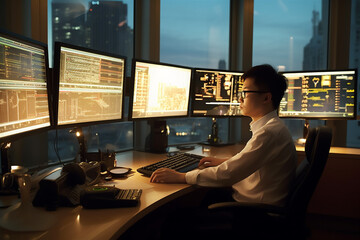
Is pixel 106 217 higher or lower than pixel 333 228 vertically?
higher

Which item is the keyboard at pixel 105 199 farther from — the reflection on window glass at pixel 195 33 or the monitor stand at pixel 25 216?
the reflection on window glass at pixel 195 33

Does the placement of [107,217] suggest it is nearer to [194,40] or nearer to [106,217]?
[106,217]

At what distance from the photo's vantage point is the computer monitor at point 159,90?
2072mm

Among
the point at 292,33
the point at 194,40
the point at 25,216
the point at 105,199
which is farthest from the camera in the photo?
the point at 292,33

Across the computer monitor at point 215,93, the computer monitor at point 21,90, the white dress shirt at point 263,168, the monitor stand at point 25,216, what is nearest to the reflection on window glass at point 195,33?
the computer monitor at point 215,93

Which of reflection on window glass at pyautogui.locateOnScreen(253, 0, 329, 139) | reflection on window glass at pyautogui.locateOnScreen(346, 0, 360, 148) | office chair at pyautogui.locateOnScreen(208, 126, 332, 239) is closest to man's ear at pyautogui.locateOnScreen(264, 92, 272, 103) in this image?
office chair at pyautogui.locateOnScreen(208, 126, 332, 239)

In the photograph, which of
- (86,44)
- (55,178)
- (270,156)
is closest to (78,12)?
(86,44)

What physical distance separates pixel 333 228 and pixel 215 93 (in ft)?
5.22

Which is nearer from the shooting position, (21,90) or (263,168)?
(21,90)

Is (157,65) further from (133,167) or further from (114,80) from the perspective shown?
(133,167)

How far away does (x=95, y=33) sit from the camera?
Answer: 7.86 ft

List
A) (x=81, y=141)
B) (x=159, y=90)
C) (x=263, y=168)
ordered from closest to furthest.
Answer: (x=263, y=168) < (x=81, y=141) < (x=159, y=90)

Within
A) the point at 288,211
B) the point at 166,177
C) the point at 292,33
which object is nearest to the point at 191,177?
the point at 166,177

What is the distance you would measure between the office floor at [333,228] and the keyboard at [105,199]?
1945 mm
